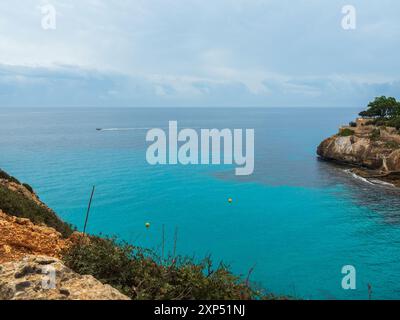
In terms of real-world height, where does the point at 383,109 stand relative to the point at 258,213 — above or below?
above

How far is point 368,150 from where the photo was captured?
72938 mm

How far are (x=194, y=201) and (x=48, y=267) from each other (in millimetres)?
44044

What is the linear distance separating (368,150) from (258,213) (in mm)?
40103

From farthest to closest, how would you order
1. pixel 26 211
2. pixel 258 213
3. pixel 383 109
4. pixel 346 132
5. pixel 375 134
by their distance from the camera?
pixel 383 109, pixel 346 132, pixel 375 134, pixel 258 213, pixel 26 211

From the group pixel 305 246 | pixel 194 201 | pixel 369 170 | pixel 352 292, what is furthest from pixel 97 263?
pixel 369 170

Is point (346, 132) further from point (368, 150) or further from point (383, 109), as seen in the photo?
point (383, 109)

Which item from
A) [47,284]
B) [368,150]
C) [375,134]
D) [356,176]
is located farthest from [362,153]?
[47,284]

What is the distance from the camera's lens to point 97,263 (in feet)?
30.4

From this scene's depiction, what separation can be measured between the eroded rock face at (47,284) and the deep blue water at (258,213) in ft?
71.7

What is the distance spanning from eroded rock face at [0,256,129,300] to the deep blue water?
2184 centimetres

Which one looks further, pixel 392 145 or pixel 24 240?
pixel 392 145

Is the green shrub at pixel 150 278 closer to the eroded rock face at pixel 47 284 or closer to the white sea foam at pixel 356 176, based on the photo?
the eroded rock face at pixel 47 284
